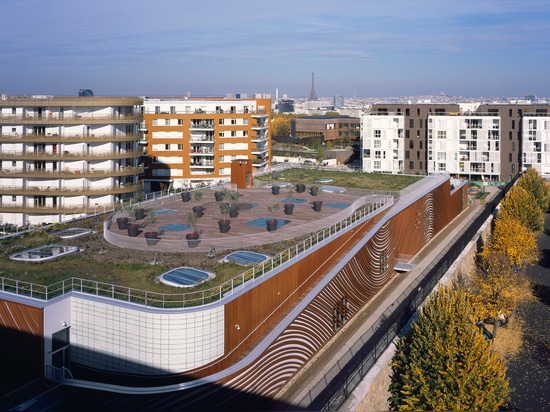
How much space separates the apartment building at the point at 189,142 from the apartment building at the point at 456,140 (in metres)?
20.6

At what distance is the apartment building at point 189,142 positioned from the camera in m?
64.9

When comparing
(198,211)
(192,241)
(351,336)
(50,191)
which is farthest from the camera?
(50,191)

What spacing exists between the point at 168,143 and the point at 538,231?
129ft

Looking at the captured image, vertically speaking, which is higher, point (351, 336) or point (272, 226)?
point (272, 226)

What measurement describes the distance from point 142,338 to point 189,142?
49574mm

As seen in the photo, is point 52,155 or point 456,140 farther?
point 456,140

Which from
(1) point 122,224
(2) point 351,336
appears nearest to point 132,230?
(1) point 122,224

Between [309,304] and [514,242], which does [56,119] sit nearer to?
[309,304]

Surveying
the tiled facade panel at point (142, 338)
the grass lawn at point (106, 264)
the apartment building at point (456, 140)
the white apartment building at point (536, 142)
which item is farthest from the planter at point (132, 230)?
the white apartment building at point (536, 142)

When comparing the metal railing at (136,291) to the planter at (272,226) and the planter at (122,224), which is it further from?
the planter at (122,224)

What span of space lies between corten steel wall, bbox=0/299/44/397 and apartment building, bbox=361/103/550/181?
62.8 metres

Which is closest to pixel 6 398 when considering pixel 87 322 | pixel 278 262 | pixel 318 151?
pixel 87 322

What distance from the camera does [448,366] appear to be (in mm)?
17891

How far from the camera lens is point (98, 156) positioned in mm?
42156
